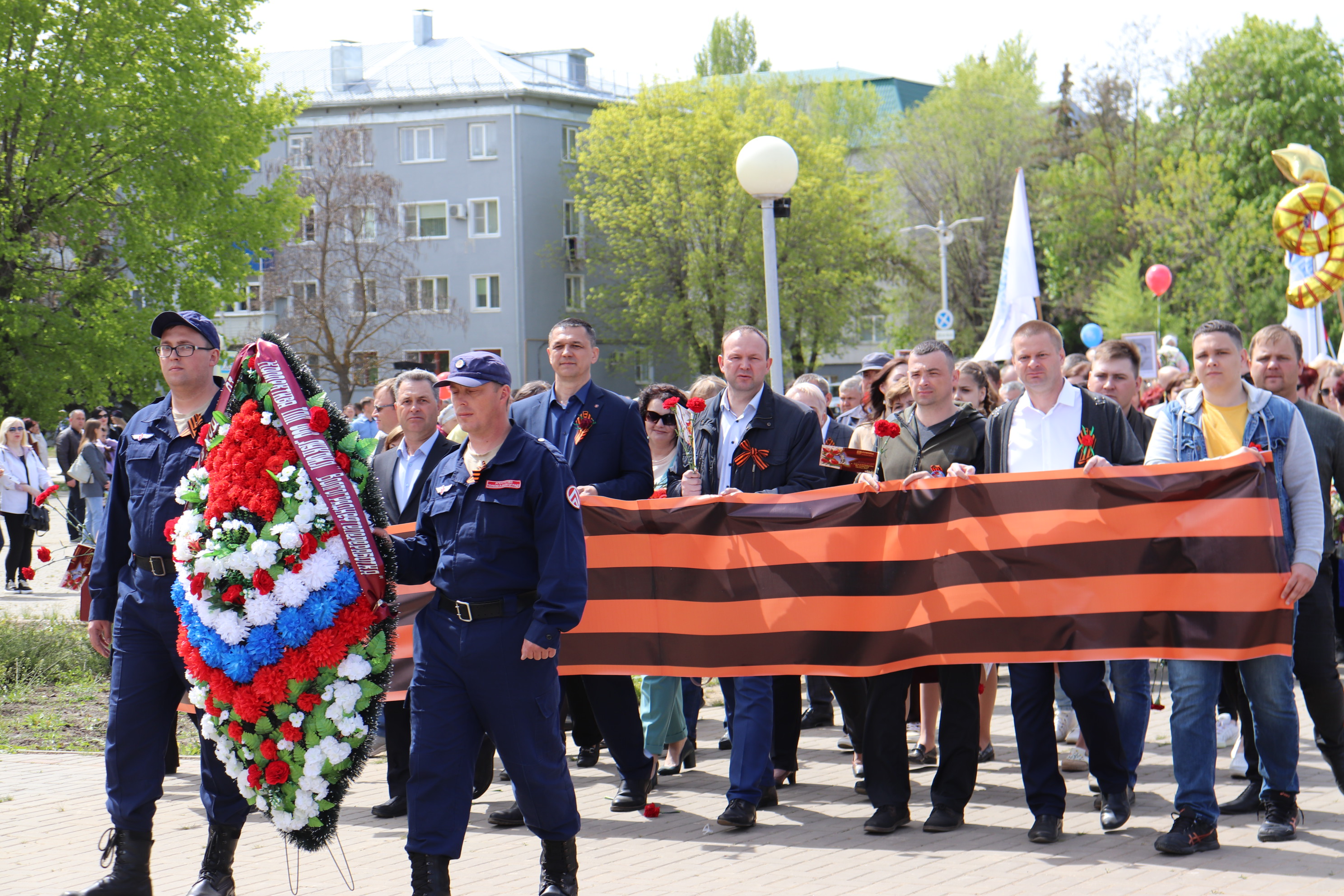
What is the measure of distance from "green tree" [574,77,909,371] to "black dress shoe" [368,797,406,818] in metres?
49.8

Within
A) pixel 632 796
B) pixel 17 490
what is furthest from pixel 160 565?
pixel 17 490

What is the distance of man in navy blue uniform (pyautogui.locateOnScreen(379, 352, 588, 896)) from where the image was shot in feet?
17.2

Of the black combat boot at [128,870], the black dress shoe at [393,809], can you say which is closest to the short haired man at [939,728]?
the black dress shoe at [393,809]

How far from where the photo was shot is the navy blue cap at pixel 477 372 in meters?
5.42

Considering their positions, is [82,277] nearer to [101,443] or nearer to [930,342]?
[101,443]

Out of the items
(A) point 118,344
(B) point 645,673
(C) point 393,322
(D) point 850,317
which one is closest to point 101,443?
(A) point 118,344

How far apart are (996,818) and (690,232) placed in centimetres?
5323

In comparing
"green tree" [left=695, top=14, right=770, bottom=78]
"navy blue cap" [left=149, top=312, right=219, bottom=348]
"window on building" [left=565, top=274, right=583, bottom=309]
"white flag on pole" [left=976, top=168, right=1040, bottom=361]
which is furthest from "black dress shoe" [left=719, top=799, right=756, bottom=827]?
"green tree" [left=695, top=14, right=770, bottom=78]

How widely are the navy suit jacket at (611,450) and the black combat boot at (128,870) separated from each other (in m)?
2.81

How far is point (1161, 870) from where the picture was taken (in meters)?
5.80

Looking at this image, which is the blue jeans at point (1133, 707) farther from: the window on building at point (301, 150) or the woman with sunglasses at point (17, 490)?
the window on building at point (301, 150)

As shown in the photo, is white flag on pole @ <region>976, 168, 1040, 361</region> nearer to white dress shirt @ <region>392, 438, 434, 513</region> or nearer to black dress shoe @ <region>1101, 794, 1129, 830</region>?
white dress shirt @ <region>392, 438, 434, 513</region>

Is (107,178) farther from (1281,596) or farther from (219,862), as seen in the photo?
(1281,596)

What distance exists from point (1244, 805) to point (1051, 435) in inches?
79.3
